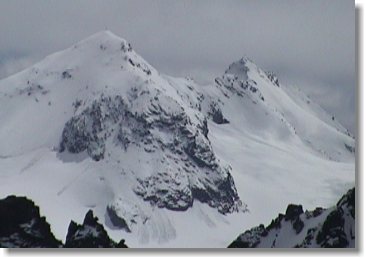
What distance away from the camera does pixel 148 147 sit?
6419 cm

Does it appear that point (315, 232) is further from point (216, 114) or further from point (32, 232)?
point (216, 114)

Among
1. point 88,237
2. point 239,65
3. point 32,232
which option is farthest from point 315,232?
point 239,65

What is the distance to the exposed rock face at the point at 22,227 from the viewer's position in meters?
14.1

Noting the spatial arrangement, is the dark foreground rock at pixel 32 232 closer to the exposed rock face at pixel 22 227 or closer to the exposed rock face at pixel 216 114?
the exposed rock face at pixel 22 227

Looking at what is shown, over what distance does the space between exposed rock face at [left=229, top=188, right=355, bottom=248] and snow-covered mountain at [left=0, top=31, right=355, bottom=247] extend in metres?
1.95

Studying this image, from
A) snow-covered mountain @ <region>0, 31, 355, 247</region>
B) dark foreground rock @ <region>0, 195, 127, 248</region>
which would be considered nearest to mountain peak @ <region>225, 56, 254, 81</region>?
snow-covered mountain @ <region>0, 31, 355, 247</region>

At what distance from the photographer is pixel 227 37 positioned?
1583 cm

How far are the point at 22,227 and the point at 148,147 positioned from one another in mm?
49720

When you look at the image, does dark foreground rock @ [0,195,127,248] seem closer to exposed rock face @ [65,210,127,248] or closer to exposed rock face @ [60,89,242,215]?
exposed rock face @ [65,210,127,248]

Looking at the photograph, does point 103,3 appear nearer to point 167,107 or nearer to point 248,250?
point 248,250

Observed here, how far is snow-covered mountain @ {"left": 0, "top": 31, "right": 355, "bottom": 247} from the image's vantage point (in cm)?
2747

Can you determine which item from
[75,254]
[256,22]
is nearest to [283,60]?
[256,22]

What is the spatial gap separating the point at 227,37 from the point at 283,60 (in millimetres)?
1096

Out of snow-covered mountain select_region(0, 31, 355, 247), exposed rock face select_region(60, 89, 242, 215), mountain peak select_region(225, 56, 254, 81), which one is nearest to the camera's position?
mountain peak select_region(225, 56, 254, 81)
